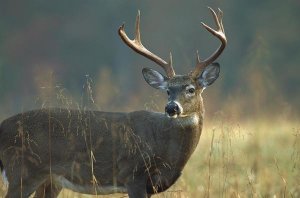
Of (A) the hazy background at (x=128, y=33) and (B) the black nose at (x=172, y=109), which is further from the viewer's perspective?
(A) the hazy background at (x=128, y=33)

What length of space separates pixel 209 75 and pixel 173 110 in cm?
84

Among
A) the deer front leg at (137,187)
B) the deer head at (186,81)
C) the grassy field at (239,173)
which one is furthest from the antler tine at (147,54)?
the deer front leg at (137,187)

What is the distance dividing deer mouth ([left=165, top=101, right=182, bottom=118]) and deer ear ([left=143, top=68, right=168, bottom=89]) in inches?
30.0

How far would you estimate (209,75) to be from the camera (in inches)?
339

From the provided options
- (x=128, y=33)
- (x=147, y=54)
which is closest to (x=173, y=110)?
(x=147, y=54)

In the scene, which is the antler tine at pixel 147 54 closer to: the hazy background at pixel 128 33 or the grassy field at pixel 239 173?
the grassy field at pixel 239 173

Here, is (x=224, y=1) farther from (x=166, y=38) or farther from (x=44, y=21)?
(x=44, y=21)

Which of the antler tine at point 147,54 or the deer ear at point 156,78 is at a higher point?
the antler tine at point 147,54

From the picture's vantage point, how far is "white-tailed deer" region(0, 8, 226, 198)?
8039 millimetres

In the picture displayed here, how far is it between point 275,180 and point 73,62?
29404mm

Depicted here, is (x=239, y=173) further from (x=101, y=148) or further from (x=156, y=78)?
(x=101, y=148)

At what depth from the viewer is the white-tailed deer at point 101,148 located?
8039 millimetres

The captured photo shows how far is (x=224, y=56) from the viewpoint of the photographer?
37.3 m

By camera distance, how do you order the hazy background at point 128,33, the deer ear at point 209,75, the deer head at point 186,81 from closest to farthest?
1. the deer head at point 186,81
2. the deer ear at point 209,75
3. the hazy background at point 128,33
